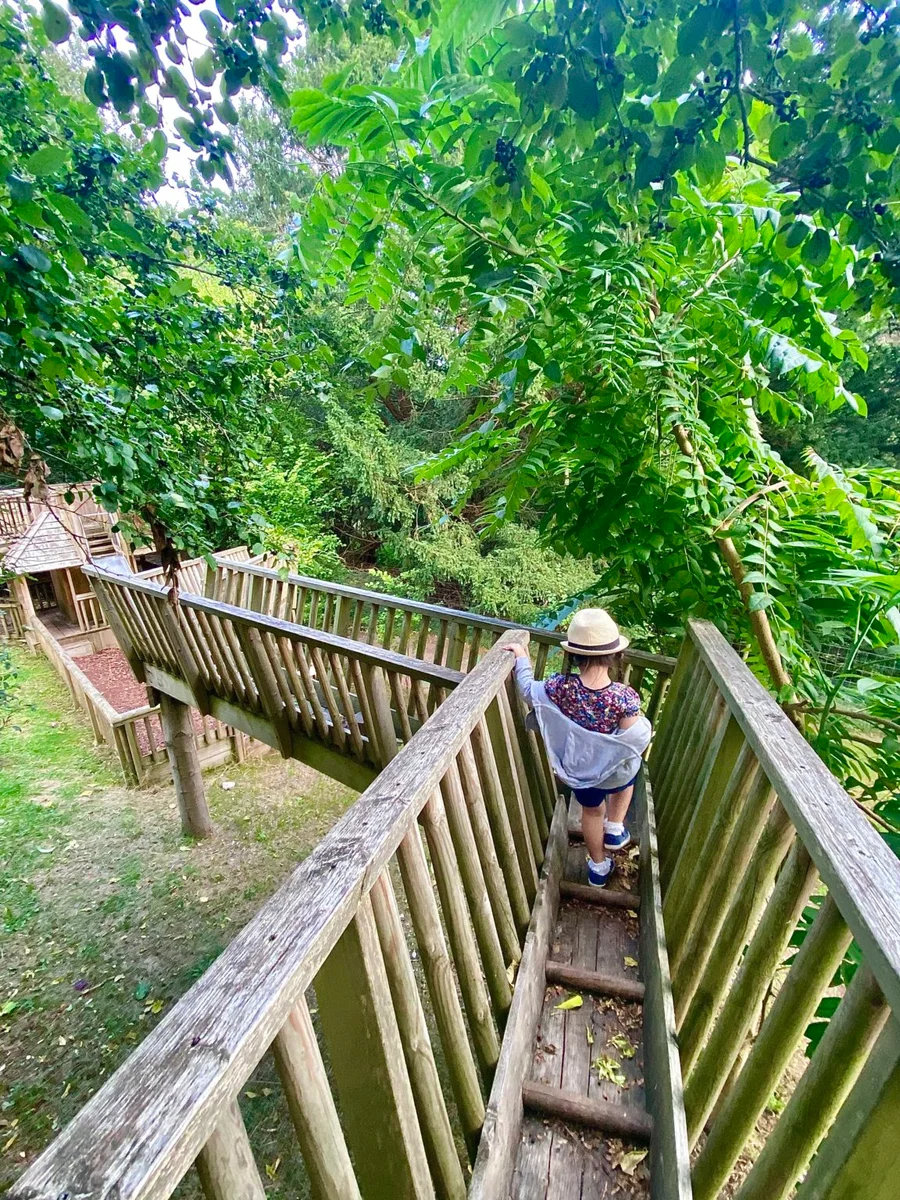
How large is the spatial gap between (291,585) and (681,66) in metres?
5.35

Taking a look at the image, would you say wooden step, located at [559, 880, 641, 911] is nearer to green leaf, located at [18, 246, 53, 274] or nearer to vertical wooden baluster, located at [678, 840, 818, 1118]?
vertical wooden baluster, located at [678, 840, 818, 1118]

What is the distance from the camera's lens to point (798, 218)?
123 centimetres

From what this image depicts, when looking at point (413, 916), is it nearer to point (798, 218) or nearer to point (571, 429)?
point (798, 218)

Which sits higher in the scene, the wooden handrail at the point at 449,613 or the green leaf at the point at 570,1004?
the wooden handrail at the point at 449,613

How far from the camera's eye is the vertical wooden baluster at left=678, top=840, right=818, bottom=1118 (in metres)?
1.01

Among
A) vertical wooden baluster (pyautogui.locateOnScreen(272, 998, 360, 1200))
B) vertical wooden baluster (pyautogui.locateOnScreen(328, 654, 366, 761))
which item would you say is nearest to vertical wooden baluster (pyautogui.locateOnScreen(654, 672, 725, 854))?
vertical wooden baluster (pyautogui.locateOnScreen(272, 998, 360, 1200))

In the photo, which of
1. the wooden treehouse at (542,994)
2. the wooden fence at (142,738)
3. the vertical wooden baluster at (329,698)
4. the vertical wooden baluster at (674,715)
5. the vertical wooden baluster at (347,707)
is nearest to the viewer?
the wooden treehouse at (542,994)

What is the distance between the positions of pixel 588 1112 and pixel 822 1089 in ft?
3.11

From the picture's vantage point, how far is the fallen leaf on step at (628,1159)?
1394 millimetres

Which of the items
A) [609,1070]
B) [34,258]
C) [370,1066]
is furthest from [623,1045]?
[34,258]

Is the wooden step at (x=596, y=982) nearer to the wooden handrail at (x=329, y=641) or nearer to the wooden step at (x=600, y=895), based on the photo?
the wooden step at (x=600, y=895)

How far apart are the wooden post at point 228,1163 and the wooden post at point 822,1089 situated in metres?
0.78

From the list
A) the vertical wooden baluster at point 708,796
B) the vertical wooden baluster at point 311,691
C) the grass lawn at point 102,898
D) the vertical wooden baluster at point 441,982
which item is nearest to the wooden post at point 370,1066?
the vertical wooden baluster at point 441,982

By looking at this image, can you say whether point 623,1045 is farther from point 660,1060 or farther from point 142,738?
point 142,738
